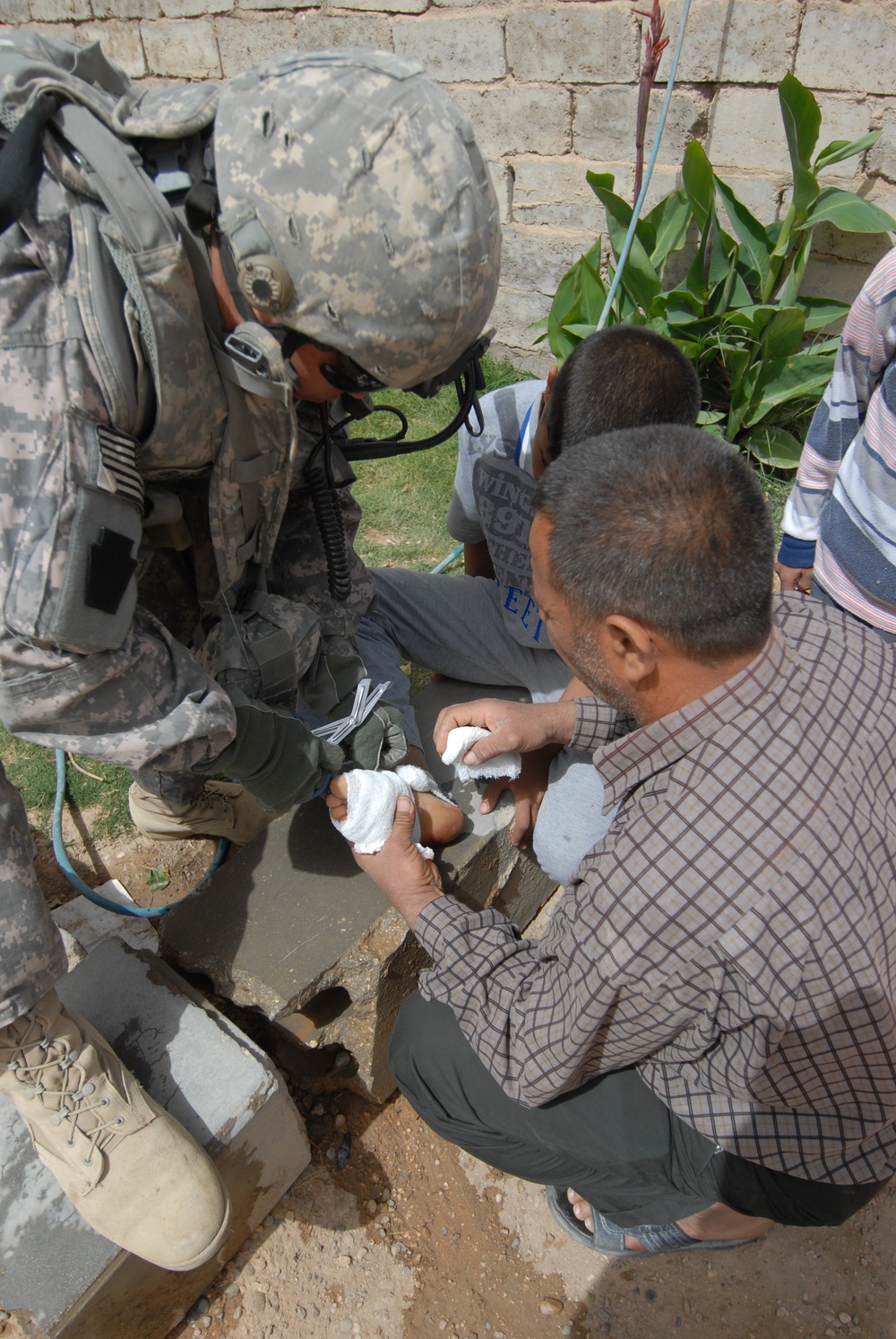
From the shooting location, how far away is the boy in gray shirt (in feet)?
6.74

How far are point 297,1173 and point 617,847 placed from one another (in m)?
1.40

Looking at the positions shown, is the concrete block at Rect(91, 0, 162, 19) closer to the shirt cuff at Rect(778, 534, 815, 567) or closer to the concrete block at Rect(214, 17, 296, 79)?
the concrete block at Rect(214, 17, 296, 79)

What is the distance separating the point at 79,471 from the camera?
143 centimetres

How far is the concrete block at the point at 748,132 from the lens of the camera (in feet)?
12.4

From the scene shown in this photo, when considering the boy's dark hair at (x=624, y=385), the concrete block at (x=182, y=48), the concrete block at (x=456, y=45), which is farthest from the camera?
the concrete block at (x=182, y=48)

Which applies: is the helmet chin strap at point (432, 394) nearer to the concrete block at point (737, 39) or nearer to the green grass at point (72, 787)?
the green grass at point (72, 787)

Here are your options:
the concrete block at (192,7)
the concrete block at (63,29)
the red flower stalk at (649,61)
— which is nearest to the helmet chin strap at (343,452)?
the red flower stalk at (649,61)

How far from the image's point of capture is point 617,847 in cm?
138

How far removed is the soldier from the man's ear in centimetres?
67

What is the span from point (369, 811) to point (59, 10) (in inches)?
271

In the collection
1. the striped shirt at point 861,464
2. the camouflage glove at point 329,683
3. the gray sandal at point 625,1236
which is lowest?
the gray sandal at point 625,1236

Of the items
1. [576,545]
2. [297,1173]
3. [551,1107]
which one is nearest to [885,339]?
[576,545]

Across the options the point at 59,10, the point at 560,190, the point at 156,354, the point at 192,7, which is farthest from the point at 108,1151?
the point at 59,10

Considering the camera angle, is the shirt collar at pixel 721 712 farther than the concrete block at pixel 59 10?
No
